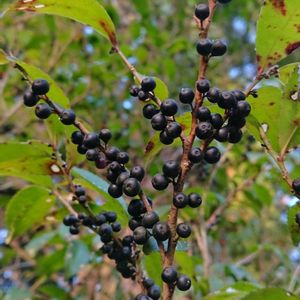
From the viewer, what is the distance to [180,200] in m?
0.75

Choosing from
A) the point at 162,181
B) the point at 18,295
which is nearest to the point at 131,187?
the point at 162,181

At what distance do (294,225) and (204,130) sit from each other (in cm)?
38

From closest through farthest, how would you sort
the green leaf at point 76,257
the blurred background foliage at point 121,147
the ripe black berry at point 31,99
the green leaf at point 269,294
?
the ripe black berry at point 31,99
the green leaf at point 269,294
the green leaf at point 76,257
the blurred background foliage at point 121,147

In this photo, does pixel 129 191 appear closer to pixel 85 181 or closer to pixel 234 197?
pixel 85 181

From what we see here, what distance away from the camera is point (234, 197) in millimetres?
2051

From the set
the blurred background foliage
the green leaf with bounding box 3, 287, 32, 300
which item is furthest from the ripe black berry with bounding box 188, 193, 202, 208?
the green leaf with bounding box 3, 287, 32, 300

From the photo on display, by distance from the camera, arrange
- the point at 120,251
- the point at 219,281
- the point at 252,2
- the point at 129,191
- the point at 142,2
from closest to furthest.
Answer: the point at 129,191 → the point at 120,251 → the point at 219,281 → the point at 142,2 → the point at 252,2

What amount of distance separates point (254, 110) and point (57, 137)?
39 centimetres

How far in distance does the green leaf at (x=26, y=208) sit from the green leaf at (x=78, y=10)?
18.4 inches

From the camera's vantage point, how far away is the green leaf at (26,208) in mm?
1317

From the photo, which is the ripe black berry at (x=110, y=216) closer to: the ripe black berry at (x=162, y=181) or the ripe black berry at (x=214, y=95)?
the ripe black berry at (x=162, y=181)

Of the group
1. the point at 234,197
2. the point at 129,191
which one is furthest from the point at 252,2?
the point at 129,191

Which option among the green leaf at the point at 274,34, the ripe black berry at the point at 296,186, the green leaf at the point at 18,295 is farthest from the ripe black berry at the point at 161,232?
the green leaf at the point at 18,295

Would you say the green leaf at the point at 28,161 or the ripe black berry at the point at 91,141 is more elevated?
the ripe black berry at the point at 91,141
